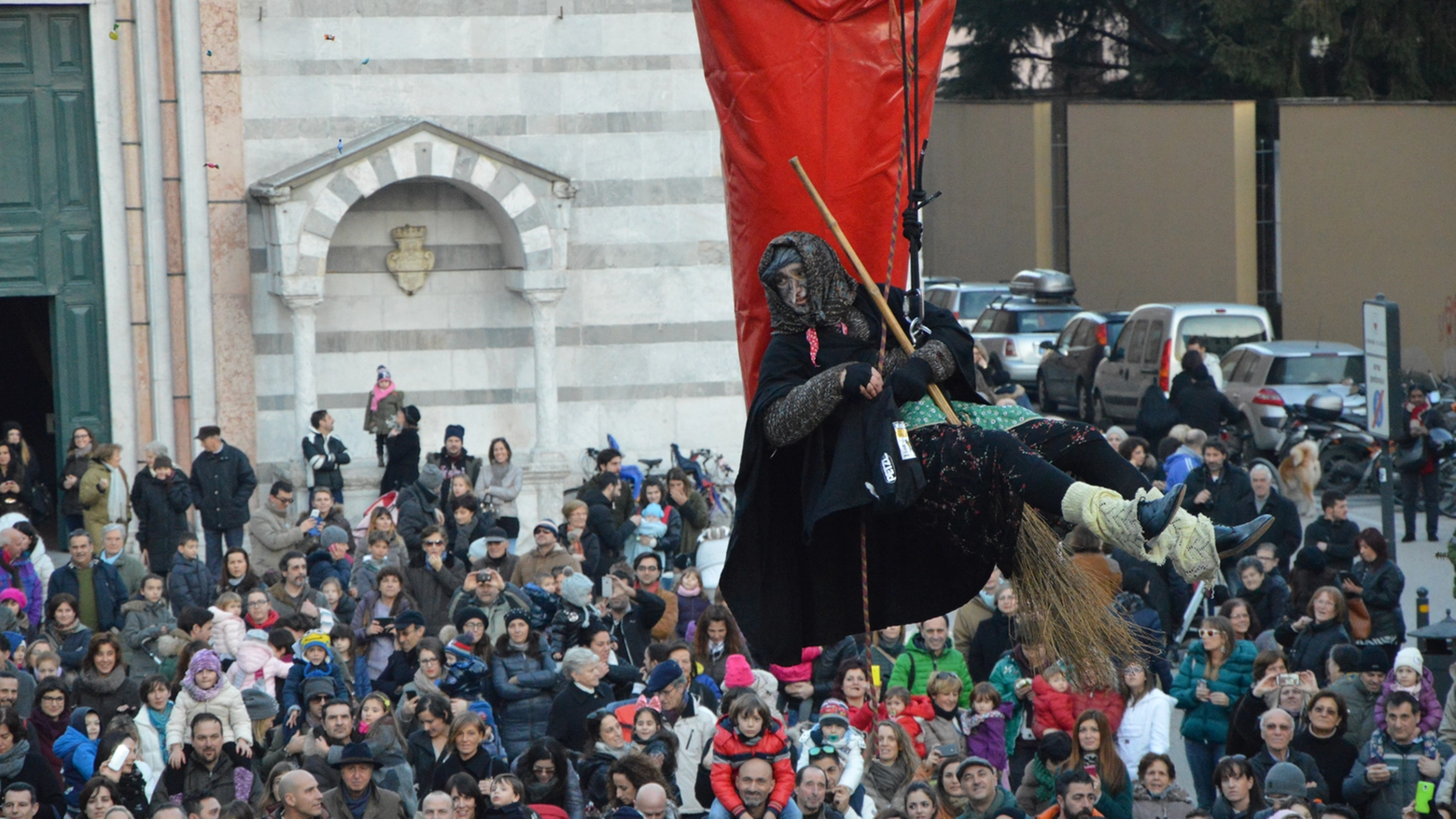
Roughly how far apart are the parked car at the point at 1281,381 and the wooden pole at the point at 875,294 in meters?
16.7

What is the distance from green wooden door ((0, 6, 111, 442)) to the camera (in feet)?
60.5

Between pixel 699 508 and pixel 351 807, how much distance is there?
601 centimetres

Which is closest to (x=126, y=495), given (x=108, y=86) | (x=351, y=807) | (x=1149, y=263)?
(x=108, y=86)

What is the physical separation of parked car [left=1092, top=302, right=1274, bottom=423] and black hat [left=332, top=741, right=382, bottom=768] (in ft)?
52.5

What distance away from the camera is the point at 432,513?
1642 cm

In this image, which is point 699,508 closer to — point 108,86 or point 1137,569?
point 1137,569

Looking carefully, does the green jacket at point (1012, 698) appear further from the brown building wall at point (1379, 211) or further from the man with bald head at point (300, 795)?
the brown building wall at point (1379, 211)

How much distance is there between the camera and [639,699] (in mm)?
11453

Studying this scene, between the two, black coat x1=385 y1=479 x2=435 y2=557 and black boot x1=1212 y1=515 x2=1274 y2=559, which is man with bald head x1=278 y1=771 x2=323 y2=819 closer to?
black coat x1=385 y1=479 x2=435 y2=557

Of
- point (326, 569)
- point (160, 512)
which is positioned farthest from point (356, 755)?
point (160, 512)

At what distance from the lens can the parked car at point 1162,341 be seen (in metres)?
25.3

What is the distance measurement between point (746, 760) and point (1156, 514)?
477 centimetres

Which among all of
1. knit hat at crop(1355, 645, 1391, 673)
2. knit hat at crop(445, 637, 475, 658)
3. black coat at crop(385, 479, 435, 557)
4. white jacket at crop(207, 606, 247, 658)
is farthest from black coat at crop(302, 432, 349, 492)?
knit hat at crop(1355, 645, 1391, 673)

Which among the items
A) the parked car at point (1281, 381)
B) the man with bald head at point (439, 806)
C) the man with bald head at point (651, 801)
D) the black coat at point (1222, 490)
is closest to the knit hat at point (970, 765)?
the man with bald head at point (651, 801)
